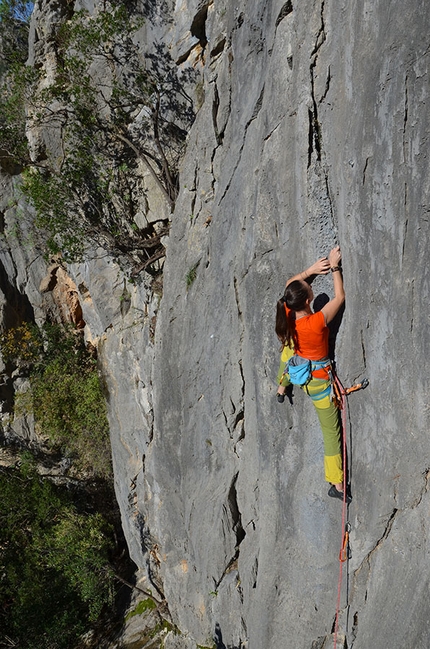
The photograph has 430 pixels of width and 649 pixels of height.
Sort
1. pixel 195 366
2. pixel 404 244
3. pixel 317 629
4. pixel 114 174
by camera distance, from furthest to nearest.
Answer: pixel 114 174 < pixel 195 366 < pixel 317 629 < pixel 404 244

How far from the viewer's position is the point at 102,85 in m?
10.2

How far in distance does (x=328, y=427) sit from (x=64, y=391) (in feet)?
39.2

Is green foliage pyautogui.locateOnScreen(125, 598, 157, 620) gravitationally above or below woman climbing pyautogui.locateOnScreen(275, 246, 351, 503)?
below

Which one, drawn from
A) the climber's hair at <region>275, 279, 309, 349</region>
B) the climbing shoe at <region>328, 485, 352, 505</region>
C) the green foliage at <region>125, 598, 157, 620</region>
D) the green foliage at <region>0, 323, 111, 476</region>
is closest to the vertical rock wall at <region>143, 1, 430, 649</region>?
the climbing shoe at <region>328, 485, 352, 505</region>

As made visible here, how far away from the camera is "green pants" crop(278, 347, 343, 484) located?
199 inches

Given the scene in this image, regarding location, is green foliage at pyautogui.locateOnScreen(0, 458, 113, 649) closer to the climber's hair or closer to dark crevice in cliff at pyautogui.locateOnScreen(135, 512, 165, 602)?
dark crevice in cliff at pyautogui.locateOnScreen(135, 512, 165, 602)

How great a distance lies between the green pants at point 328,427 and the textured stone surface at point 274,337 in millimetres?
171

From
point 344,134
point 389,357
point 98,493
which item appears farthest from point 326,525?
point 98,493

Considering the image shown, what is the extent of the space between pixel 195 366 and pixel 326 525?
364 centimetres

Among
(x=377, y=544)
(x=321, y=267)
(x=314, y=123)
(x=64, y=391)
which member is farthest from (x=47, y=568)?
(x=314, y=123)

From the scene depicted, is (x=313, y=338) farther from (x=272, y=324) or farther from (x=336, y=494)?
(x=336, y=494)

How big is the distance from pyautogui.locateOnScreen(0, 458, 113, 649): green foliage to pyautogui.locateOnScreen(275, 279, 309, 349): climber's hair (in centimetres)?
987

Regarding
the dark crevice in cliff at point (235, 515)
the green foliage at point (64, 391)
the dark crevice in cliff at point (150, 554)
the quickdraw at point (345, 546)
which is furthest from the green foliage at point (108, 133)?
the quickdraw at point (345, 546)

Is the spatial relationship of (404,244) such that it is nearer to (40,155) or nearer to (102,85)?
(102,85)
